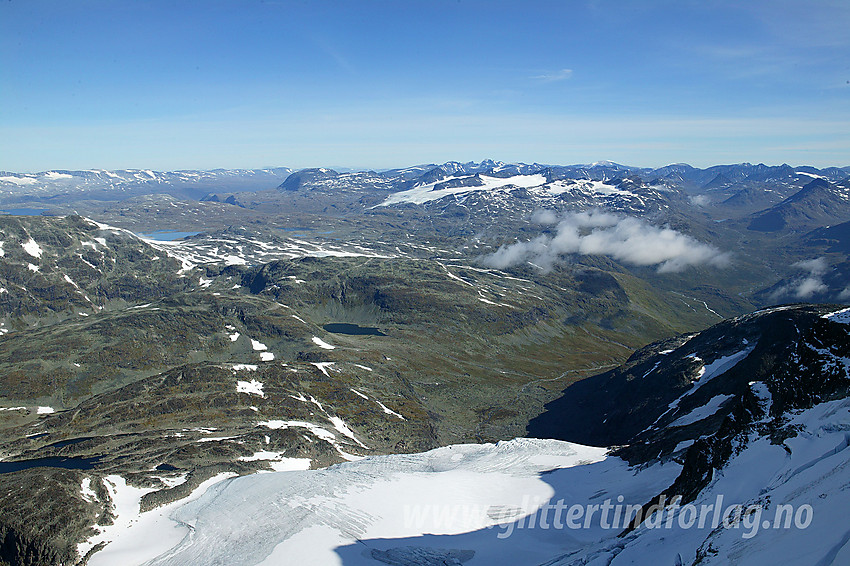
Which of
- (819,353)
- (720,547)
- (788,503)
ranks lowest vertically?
(720,547)

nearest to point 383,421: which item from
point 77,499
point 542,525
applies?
point 77,499

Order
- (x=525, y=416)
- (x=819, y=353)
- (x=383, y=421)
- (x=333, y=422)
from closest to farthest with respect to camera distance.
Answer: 1. (x=819, y=353)
2. (x=333, y=422)
3. (x=383, y=421)
4. (x=525, y=416)

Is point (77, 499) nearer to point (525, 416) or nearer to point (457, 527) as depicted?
point (457, 527)

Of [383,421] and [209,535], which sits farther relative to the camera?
[383,421]

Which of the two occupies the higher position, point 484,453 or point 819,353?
point 819,353

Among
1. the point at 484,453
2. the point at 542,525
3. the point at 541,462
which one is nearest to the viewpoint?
the point at 542,525

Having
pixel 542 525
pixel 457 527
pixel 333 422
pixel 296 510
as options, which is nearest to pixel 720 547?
pixel 542 525
